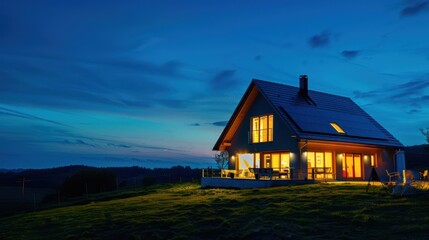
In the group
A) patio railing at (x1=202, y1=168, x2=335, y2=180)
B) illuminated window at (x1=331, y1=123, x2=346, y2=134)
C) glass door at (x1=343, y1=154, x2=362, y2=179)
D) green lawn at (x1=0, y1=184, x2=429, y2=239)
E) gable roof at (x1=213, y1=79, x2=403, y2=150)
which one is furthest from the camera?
glass door at (x1=343, y1=154, x2=362, y2=179)

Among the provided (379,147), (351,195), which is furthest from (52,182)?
(351,195)

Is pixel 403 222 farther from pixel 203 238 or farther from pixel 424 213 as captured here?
pixel 203 238

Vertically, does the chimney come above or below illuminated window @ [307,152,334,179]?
above

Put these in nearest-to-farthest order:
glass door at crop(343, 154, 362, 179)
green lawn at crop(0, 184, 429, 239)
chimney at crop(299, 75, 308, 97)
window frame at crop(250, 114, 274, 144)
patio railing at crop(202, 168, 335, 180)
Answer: green lawn at crop(0, 184, 429, 239) < patio railing at crop(202, 168, 335, 180) < window frame at crop(250, 114, 274, 144) < glass door at crop(343, 154, 362, 179) < chimney at crop(299, 75, 308, 97)

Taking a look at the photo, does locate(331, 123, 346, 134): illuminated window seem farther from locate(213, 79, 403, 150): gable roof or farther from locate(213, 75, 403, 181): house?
locate(213, 79, 403, 150): gable roof

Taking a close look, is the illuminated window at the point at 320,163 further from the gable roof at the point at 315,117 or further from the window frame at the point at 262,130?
the window frame at the point at 262,130

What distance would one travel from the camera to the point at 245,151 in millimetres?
30062

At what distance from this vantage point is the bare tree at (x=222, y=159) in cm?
3197

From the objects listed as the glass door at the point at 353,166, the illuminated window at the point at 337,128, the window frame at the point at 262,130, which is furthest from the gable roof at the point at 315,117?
the glass door at the point at 353,166

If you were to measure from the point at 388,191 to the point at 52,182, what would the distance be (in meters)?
84.4

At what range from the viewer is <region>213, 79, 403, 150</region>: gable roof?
26172 mm

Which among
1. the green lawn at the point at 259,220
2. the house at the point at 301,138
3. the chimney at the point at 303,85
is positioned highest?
the chimney at the point at 303,85

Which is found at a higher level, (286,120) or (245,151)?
(286,120)

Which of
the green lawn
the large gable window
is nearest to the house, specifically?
the large gable window
